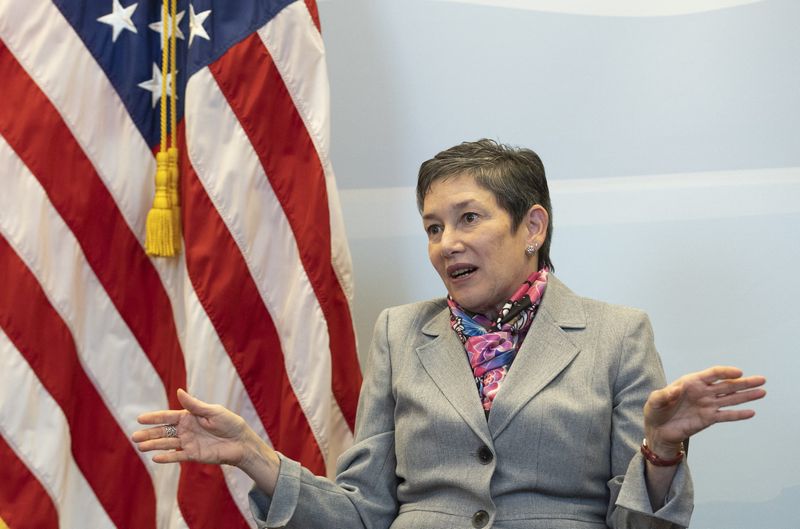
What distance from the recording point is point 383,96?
265 centimetres

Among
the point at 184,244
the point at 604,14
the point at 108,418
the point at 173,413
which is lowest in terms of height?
the point at 108,418

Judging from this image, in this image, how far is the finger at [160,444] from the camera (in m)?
1.63

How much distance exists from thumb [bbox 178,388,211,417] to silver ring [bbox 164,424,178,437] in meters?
0.04

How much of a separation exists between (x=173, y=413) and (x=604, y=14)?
152 cm

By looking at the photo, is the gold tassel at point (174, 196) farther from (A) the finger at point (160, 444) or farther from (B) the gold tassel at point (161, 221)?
(A) the finger at point (160, 444)

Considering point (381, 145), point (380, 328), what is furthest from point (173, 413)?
point (381, 145)

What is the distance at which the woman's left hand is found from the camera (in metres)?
1.42

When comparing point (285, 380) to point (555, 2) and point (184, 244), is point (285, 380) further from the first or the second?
point (555, 2)

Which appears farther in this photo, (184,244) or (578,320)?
(184,244)

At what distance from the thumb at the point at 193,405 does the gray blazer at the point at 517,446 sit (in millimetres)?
192

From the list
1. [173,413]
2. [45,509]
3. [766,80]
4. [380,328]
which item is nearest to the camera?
[173,413]

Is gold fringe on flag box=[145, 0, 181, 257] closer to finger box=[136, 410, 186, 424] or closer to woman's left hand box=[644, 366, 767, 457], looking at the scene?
finger box=[136, 410, 186, 424]

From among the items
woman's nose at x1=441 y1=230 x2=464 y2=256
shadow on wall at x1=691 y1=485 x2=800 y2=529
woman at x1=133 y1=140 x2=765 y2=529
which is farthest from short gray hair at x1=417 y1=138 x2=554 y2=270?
shadow on wall at x1=691 y1=485 x2=800 y2=529

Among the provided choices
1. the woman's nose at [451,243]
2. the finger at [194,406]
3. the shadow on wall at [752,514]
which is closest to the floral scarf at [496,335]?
the woman's nose at [451,243]
